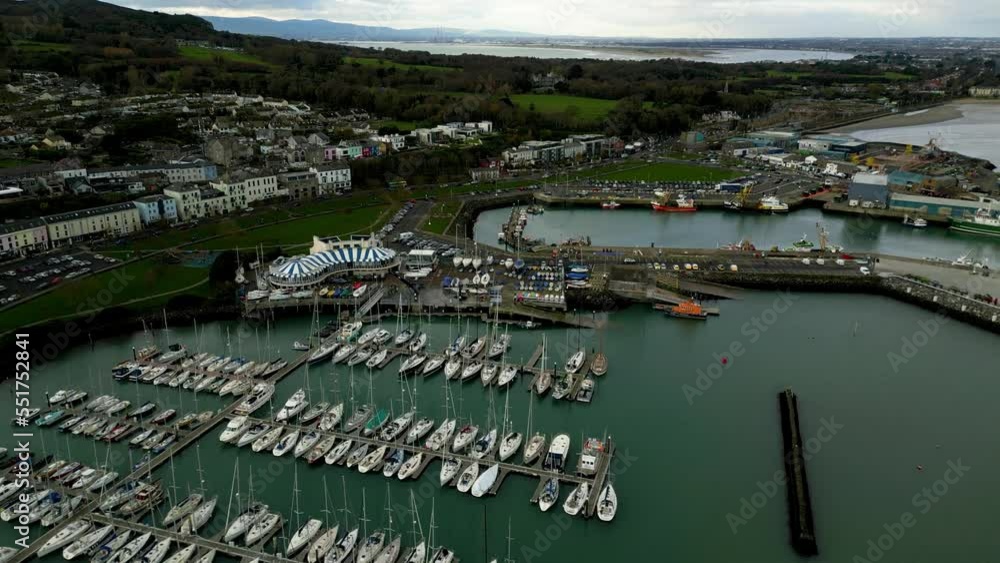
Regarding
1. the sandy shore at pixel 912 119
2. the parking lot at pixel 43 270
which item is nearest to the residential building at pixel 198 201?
the parking lot at pixel 43 270

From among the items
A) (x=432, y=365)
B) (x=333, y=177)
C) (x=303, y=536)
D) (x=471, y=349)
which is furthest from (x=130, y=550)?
(x=333, y=177)

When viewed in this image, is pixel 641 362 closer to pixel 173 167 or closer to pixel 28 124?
pixel 173 167

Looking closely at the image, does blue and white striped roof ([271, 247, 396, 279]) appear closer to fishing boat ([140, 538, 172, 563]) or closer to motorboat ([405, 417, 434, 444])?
motorboat ([405, 417, 434, 444])

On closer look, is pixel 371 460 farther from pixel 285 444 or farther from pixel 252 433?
pixel 252 433

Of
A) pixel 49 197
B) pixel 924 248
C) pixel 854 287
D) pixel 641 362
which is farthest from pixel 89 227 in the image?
pixel 924 248

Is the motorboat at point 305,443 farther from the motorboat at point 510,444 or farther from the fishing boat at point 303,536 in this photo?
the motorboat at point 510,444

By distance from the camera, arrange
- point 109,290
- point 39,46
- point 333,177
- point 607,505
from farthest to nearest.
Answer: point 39,46 < point 333,177 < point 109,290 < point 607,505
